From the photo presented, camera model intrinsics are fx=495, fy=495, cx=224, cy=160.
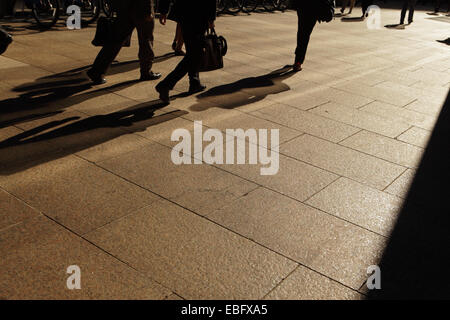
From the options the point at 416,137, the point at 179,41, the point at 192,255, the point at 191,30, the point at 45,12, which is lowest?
the point at 416,137

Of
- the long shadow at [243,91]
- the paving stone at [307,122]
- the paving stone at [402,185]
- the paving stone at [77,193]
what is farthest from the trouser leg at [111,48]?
the paving stone at [402,185]

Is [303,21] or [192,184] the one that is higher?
[303,21]

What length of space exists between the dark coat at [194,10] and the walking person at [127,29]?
714 millimetres

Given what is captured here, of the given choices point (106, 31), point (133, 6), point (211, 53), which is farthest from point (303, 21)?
point (106, 31)

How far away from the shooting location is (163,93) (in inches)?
235

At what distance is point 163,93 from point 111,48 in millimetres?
1098

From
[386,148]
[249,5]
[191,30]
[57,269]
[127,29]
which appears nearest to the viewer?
[57,269]

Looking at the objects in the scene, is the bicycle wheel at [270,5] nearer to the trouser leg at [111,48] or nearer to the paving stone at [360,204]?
the trouser leg at [111,48]

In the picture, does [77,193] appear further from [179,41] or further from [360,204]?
[179,41]

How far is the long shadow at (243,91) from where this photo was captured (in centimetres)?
638

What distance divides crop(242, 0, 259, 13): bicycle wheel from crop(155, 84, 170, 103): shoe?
10530 mm

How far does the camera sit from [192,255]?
3139 millimetres

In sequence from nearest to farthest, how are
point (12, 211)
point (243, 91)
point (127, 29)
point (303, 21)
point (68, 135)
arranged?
1. point (12, 211)
2. point (68, 135)
3. point (127, 29)
4. point (243, 91)
5. point (303, 21)

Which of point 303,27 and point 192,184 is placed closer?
point 192,184
